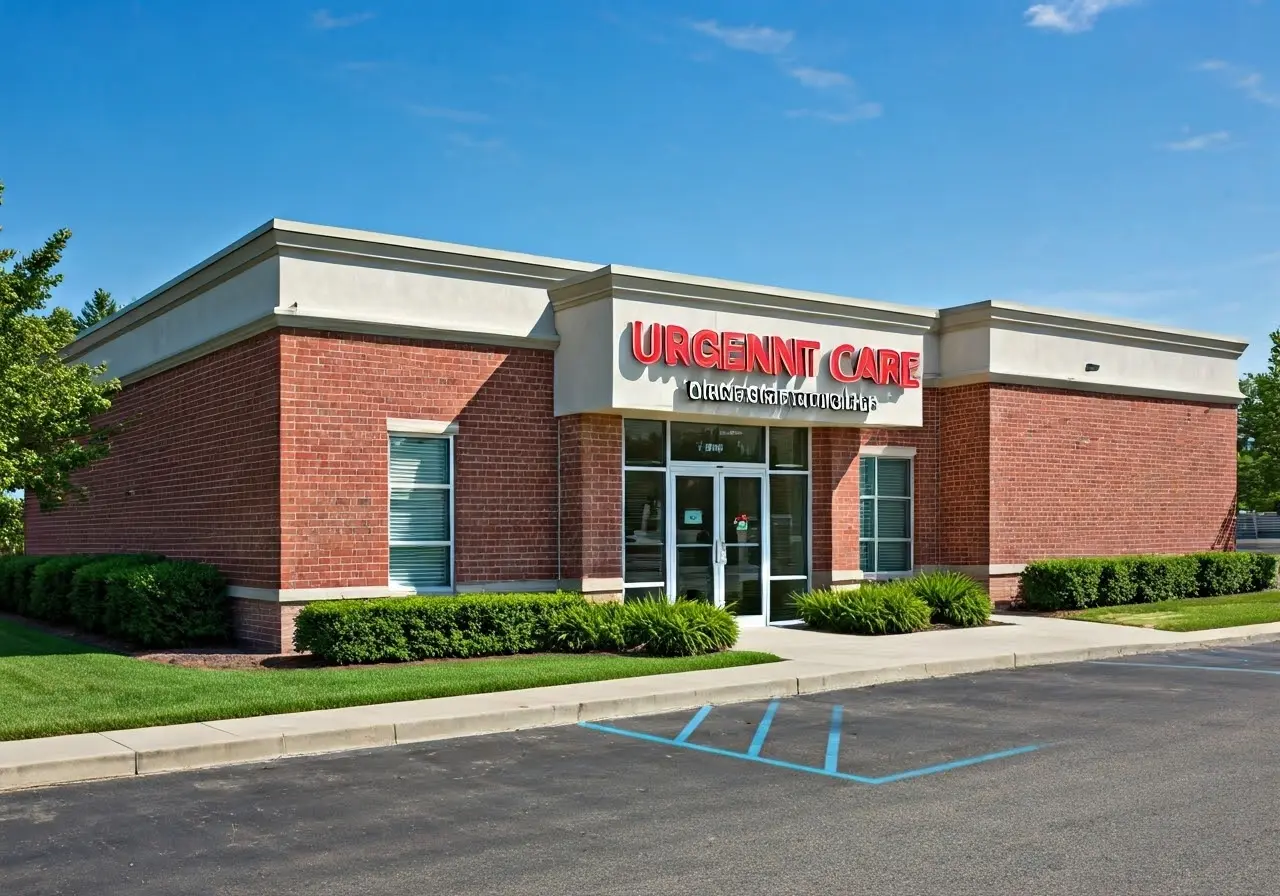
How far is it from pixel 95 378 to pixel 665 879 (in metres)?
16.3

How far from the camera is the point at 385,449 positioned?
15.8 metres

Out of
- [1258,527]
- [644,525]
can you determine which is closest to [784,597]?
[644,525]

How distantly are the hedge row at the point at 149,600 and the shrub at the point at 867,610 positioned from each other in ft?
27.2

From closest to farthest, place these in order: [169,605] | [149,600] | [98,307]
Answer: [149,600]
[169,605]
[98,307]

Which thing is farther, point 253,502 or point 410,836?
point 253,502

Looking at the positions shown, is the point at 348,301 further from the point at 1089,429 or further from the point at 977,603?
the point at 1089,429

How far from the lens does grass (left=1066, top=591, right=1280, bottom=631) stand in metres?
18.8

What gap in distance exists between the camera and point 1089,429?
73.5 ft

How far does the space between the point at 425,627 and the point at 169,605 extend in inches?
134

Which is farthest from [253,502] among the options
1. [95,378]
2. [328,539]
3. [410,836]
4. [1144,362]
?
[1144,362]

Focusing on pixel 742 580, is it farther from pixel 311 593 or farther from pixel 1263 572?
pixel 1263 572

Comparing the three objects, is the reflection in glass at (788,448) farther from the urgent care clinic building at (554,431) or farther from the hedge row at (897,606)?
the hedge row at (897,606)

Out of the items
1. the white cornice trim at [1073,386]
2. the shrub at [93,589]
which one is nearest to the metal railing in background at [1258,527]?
the white cornice trim at [1073,386]

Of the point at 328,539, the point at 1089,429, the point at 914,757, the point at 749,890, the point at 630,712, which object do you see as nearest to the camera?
the point at 749,890
